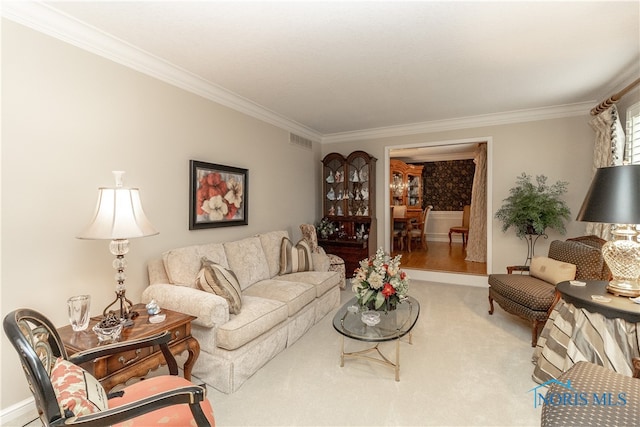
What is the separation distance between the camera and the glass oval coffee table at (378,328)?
225 cm

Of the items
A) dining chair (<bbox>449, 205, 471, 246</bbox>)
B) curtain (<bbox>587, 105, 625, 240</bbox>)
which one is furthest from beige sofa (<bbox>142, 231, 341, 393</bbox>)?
dining chair (<bbox>449, 205, 471, 246</bbox>)

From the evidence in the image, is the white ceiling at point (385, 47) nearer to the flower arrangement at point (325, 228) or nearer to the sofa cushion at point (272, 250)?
the sofa cushion at point (272, 250)

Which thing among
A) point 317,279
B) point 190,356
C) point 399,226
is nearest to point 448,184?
point 399,226

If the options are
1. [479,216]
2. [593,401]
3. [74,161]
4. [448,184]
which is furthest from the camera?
[448,184]

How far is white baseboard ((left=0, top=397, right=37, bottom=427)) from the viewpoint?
1.83 m

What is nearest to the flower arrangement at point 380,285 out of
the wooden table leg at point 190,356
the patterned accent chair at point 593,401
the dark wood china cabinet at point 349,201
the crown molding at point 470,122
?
the patterned accent chair at point 593,401

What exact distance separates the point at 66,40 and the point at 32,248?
1484 millimetres

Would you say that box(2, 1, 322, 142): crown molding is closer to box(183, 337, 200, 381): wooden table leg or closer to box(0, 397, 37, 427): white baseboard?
box(183, 337, 200, 381): wooden table leg

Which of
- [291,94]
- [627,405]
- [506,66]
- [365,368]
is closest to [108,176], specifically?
[291,94]

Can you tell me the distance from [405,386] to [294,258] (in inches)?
79.5

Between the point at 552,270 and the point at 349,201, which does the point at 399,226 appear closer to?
the point at 349,201

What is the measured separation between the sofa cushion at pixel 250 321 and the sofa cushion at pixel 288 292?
124 millimetres

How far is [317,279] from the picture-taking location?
137 inches

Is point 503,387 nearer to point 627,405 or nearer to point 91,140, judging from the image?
point 627,405
